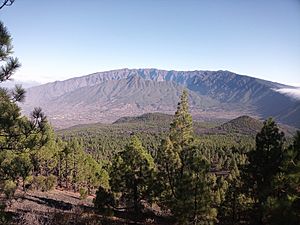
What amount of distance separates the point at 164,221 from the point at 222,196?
46.3 feet

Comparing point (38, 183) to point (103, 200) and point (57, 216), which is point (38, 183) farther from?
point (57, 216)

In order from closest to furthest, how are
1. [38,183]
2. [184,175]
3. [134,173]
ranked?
[184,175] → [134,173] → [38,183]

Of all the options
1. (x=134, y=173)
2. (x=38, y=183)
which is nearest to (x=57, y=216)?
(x=134, y=173)

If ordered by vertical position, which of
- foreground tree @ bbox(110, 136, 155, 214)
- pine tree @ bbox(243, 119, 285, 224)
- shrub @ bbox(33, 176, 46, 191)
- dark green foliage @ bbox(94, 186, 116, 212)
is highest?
pine tree @ bbox(243, 119, 285, 224)

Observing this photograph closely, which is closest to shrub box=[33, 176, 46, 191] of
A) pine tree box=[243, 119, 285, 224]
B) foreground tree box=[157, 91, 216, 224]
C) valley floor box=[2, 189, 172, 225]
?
valley floor box=[2, 189, 172, 225]

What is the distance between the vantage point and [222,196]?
40750mm

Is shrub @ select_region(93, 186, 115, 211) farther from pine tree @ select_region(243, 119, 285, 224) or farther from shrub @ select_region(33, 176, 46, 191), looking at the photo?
shrub @ select_region(33, 176, 46, 191)

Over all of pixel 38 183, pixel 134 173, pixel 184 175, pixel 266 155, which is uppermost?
pixel 266 155

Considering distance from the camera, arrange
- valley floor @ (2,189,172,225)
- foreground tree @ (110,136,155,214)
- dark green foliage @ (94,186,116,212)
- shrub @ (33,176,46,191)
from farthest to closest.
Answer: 1. shrub @ (33,176,46,191)
2. dark green foliage @ (94,186,116,212)
3. foreground tree @ (110,136,155,214)
4. valley floor @ (2,189,172,225)

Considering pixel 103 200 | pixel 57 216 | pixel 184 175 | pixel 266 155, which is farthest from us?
pixel 103 200

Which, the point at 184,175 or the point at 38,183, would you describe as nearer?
the point at 184,175

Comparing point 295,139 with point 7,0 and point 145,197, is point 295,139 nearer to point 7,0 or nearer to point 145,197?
point 7,0

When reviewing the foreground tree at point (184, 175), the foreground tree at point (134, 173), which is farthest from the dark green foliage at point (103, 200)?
the foreground tree at point (184, 175)

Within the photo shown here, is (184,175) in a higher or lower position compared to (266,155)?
lower
